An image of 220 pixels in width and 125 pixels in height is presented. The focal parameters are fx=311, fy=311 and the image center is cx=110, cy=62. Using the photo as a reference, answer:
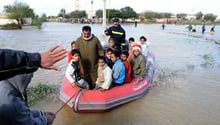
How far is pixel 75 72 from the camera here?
686cm

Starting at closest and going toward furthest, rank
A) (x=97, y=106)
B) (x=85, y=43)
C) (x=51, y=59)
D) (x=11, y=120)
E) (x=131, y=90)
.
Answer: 1. (x=51, y=59)
2. (x=11, y=120)
3. (x=97, y=106)
4. (x=85, y=43)
5. (x=131, y=90)

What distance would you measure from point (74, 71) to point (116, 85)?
3.94 feet

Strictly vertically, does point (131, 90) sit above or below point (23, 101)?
below

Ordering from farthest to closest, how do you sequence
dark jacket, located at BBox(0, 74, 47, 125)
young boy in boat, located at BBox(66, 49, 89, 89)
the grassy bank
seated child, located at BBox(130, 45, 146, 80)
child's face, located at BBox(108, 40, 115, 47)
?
child's face, located at BBox(108, 40, 115, 47)
seated child, located at BBox(130, 45, 146, 80)
the grassy bank
young boy in boat, located at BBox(66, 49, 89, 89)
dark jacket, located at BBox(0, 74, 47, 125)

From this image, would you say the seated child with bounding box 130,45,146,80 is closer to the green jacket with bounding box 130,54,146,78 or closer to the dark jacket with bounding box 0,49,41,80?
the green jacket with bounding box 130,54,146,78

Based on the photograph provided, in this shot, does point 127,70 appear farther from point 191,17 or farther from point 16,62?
point 191,17

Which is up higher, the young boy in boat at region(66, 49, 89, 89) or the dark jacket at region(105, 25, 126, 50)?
the dark jacket at region(105, 25, 126, 50)

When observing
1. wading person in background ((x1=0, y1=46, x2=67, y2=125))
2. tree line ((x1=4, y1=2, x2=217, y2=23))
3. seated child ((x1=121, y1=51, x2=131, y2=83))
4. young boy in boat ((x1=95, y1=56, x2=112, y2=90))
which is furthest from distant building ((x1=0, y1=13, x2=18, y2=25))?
wading person in background ((x1=0, y1=46, x2=67, y2=125))

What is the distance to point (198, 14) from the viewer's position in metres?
130

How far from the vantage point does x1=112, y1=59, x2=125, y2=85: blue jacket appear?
24.3 ft

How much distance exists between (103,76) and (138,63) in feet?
5.24

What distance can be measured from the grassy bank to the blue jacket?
5.79 ft

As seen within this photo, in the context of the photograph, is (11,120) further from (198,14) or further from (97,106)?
(198,14)

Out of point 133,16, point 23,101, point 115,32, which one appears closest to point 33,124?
point 23,101
